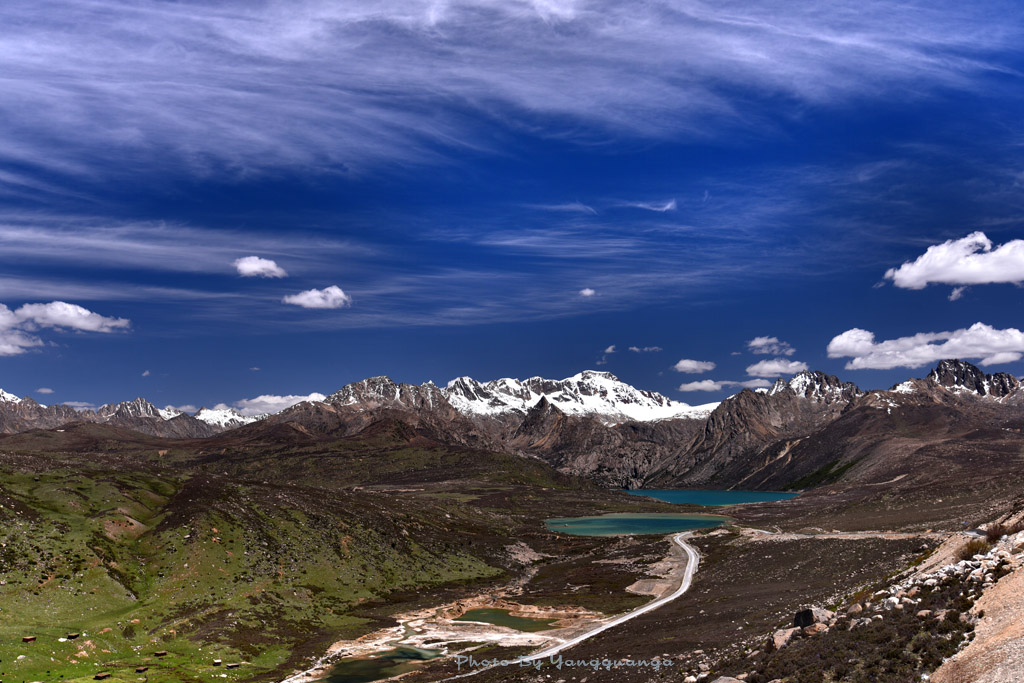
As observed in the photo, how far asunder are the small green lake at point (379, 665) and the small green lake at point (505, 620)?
16147 millimetres

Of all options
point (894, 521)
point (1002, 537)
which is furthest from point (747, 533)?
point (1002, 537)

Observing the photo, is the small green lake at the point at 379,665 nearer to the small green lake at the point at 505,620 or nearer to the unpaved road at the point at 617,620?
the unpaved road at the point at 617,620

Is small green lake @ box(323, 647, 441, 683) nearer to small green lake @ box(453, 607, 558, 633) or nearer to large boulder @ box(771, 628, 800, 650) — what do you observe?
small green lake @ box(453, 607, 558, 633)

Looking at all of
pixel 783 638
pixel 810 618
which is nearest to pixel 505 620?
pixel 783 638

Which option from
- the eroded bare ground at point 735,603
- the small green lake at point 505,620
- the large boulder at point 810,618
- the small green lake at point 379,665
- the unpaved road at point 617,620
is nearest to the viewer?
the large boulder at point 810,618

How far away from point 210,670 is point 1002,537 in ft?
241

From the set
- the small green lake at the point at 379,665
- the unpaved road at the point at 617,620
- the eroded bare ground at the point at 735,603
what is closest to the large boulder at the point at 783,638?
the eroded bare ground at the point at 735,603

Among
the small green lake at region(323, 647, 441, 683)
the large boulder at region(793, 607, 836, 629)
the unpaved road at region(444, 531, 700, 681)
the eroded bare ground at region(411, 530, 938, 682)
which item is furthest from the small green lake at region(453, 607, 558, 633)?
the large boulder at region(793, 607, 836, 629)

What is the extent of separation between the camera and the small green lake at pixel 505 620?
88.7m

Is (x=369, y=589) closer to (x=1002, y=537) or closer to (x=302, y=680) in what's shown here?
(x=302, y=680)

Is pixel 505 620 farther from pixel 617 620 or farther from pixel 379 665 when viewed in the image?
pixel 379 665

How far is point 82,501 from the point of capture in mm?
109562

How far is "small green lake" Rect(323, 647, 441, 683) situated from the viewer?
6791cm

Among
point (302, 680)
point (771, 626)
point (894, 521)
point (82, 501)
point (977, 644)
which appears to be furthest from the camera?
point (894, 521)
